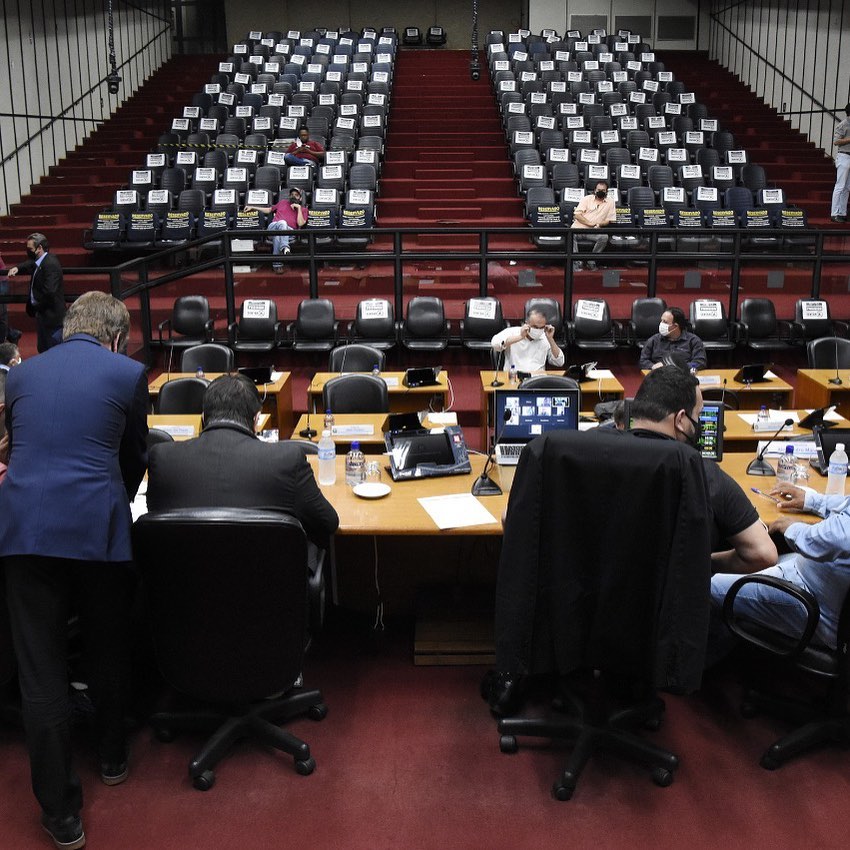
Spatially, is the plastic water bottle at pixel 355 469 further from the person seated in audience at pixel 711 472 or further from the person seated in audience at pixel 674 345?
the person seated in audience at pixel 674 345

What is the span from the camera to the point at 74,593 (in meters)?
2.73

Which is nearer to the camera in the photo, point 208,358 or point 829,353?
point 208,358

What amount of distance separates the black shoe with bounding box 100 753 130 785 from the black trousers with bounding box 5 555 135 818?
24cm

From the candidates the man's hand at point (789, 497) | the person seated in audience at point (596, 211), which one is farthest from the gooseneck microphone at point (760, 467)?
the person seated in audience at point (596, 211)

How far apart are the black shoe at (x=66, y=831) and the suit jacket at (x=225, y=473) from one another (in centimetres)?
99

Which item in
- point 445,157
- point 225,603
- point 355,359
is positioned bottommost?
point 225,603

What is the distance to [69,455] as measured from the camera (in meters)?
2.57

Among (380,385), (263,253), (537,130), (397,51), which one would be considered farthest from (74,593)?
(397,51)

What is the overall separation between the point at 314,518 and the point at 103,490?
69cm

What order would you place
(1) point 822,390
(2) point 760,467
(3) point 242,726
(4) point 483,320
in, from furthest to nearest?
(4) point 483,320, (1) point 822,390, (2) point 760,467, (3) point 242,726

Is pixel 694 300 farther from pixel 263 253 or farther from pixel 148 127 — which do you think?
pixel 148 127

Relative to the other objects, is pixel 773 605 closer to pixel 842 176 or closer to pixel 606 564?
pixel 606 564

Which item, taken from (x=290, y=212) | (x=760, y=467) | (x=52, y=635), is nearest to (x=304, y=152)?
(x=290, y=212)

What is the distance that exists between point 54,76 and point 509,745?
14.4m
